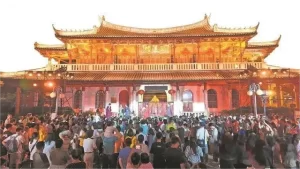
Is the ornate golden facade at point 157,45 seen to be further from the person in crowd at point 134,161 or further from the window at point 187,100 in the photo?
the person in crowd at point 134,161

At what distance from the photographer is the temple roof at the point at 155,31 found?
1141 inches

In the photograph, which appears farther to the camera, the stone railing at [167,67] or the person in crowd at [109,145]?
the stone railing at [167,67]

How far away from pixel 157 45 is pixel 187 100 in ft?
25.8

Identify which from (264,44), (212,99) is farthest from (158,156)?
(264,44)

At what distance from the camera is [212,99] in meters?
28.9

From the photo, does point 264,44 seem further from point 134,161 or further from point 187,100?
point 134,161

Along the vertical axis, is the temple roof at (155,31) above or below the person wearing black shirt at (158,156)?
above

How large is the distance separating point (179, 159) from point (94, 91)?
2511cm

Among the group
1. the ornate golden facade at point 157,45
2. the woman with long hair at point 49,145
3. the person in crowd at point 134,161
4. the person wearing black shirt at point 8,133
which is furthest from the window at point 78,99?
the person in crowd at point 134,161

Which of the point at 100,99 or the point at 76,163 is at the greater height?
the point at 100,99

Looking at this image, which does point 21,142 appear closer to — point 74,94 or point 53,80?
point 53,80

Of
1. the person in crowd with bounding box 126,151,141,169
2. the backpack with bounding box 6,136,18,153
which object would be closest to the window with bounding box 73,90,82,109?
the backpack with bounding box 6,136,18,153

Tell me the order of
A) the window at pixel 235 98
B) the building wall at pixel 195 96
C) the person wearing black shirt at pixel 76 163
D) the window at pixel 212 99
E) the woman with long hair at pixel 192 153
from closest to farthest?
the person wearing black shirt at pixel 76 163, the woman with long hair at pixel 192 153, the building wall at pixel 195 96, the window at pixel 235 98, the window at pixel 212 99

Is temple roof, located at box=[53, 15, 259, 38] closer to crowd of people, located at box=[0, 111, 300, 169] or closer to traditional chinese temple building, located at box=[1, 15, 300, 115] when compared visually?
traditional chinese temple building, located at box=[1, 15, 300, 115]
